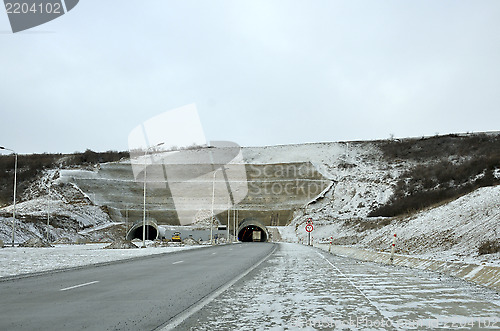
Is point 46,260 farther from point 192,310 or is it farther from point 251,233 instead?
point 251,233

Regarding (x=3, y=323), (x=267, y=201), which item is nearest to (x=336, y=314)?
(x=3, y=323)

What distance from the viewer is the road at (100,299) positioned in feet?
23.4

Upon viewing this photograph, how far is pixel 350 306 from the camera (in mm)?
8547

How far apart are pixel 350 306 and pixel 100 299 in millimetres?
4912

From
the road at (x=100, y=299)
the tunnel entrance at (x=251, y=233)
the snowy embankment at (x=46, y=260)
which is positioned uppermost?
the road at (x=100, y=299)

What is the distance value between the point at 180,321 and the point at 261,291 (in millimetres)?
3936

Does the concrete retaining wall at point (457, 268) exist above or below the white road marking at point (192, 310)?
below

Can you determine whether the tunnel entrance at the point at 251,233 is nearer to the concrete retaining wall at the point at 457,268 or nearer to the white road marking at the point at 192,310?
the concrete retaining wall at the point at 457,268

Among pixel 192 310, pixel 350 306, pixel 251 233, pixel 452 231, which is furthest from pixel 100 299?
pixel 251 233

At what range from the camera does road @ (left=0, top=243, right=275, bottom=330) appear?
7.12 metres

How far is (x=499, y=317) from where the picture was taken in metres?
7.44

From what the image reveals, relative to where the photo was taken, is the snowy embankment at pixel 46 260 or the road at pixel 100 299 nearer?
the road at pixel 100 299

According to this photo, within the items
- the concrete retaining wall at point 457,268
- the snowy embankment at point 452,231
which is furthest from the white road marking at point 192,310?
the snowy embankment at point 452,231

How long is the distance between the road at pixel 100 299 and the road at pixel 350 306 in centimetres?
79
